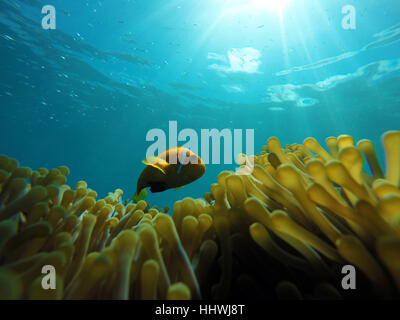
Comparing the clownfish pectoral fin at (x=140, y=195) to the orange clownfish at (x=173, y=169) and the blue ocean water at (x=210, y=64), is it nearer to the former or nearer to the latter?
the orange clownfish at (x=173, y=169)

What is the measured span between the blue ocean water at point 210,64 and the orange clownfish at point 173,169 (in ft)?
46.1

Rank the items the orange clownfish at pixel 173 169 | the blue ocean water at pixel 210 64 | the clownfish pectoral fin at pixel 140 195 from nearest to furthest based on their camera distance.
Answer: the orange clownfish at pixel 173 169 < the clownfish pectoral fin at pixel 140 195 < the blue ocean water at pixel 210 64

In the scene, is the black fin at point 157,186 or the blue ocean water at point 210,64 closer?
the black fin at point 157,186

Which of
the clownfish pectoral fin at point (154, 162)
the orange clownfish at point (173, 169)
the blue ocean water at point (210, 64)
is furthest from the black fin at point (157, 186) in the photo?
the blue ocean water at point (210, 64)

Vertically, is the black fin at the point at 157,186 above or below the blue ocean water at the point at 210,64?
below

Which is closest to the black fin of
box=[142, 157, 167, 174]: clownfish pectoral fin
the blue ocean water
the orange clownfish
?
the orange clownfish

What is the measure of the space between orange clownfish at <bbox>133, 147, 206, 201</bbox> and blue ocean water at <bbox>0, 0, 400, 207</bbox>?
1405 cm

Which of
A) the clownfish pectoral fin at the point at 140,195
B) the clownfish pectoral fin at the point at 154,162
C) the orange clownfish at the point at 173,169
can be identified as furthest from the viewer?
the clownfish pectoral fin at the point at 140,195

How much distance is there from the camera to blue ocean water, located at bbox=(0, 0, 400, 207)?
43.0ft

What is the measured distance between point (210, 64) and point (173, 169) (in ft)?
58.0

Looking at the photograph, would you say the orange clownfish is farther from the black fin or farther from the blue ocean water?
the blue ocean water

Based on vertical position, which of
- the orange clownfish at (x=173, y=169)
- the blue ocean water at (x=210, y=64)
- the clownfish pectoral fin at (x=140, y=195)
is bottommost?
the clownfish pectoral fin at (x=140, y=195)

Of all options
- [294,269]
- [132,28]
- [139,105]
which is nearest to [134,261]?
[294,269]

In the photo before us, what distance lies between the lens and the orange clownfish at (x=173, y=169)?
208 centimetres
